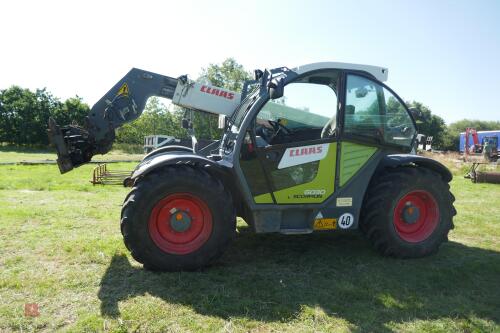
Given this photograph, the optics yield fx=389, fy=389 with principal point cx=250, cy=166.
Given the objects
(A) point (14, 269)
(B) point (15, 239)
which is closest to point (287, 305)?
(A) point (14, 269)

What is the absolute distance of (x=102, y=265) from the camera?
468cm

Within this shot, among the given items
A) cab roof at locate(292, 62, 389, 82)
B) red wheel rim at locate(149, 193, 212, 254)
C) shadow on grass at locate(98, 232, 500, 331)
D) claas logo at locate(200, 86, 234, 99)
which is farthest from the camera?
claas logo at locate(200, 86, 234, 99)

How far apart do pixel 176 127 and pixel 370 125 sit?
156ft

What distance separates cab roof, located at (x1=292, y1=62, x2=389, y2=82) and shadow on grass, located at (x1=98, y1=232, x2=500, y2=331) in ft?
8.03

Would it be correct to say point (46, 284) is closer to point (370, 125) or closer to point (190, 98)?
point (190, 98)

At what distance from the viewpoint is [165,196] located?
4484mm

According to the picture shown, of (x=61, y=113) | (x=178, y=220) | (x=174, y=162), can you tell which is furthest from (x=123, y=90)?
(x=61, y=113)

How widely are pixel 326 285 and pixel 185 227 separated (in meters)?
1.74

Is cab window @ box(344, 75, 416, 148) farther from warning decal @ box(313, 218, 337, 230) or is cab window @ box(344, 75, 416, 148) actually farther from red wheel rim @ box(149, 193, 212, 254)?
red wheel rim @ box(149, 193, 212, 254)

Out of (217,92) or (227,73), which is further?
(227,73)

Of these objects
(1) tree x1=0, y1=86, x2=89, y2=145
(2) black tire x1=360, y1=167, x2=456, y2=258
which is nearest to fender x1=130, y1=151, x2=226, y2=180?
(2) black tire x1=360, y1=167, x2=456, y2=258

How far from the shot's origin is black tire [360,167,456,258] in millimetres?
5141

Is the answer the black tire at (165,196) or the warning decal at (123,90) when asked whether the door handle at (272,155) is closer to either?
the black tire at (165,196)

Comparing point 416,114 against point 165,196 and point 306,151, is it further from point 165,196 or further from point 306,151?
point 165,196
